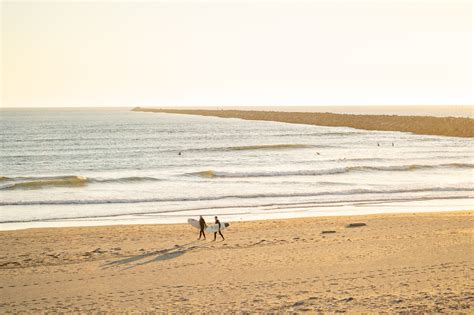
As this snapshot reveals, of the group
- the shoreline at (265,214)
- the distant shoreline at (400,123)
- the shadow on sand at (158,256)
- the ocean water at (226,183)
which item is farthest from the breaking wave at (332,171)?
the distant shoreline at (400,123)

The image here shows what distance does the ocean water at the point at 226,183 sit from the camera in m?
23.2

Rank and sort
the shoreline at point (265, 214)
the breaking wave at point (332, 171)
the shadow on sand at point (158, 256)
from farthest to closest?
the breaking wave at point (332, 171) → the shoreline at point (265, 214) → the shadow on sand at point (158, 256)

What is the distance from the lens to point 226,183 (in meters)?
32.0

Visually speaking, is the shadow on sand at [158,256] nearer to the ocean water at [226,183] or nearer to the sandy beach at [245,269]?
the sandy beach at [245,269]

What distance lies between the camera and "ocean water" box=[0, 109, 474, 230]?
23.2 m

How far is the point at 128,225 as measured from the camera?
19516mm

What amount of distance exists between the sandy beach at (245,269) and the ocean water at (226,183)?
411 centimetres

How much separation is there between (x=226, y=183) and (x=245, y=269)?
61.7ft

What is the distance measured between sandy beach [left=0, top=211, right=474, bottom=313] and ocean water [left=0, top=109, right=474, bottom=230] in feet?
13.5

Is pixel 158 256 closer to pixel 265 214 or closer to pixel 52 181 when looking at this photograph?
pixel 265 214

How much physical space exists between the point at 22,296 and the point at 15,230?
7.77 metres

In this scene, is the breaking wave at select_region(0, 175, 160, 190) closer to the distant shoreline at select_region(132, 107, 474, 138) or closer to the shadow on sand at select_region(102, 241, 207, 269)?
the shadow on sand at select_region(102, 241, 207, 269)

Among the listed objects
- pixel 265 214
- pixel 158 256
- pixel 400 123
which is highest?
pixel 400 123

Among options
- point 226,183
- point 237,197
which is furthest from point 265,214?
point 226,183
